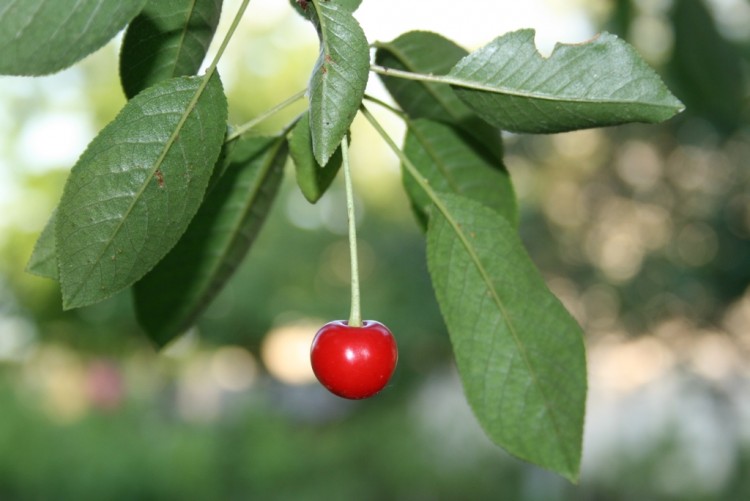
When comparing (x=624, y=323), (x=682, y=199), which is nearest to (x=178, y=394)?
(x=624, y=323)

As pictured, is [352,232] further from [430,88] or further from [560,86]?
[430,88]

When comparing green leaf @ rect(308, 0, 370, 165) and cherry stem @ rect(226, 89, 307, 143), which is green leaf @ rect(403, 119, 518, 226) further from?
green leaf @ rect(308, 0, 370, 165)

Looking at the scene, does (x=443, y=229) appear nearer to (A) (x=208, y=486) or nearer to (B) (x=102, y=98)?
(A) (x=208, y=486)

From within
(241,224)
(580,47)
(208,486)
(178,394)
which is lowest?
(178,394)

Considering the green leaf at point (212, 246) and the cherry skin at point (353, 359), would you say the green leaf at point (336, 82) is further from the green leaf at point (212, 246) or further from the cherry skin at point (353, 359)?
the green leaf at point (212, 246)

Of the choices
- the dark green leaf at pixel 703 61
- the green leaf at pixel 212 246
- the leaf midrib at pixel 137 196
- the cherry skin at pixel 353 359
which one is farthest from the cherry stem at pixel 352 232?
the dark green leaf at pixel 703 61
